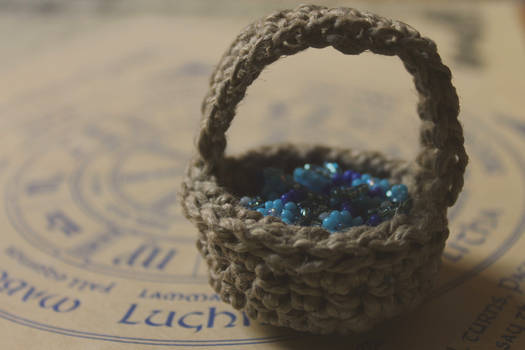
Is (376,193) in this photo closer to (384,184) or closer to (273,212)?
(384,184)

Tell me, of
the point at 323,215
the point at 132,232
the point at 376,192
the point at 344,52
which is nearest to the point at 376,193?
the point at 376,192

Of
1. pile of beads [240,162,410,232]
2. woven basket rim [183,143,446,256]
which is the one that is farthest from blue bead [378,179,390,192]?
woven basket rim [183,143,446,256]

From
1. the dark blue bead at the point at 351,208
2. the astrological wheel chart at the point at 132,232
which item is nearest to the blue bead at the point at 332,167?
the dark blue bead at the point at 351,208

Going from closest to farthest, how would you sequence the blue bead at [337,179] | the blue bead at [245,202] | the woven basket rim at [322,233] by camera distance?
the woven basket rim at [322,233] < the blue bead at [245,202] < the blue bead at [337,179]

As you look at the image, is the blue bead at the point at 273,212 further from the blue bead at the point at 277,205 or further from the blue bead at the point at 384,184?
the blue bead at the point at 384,184

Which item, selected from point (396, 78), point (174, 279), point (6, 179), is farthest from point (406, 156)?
point (6, 179)

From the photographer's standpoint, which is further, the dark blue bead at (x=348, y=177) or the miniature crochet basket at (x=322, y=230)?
the dark blue bead at (x=348, y=177)
